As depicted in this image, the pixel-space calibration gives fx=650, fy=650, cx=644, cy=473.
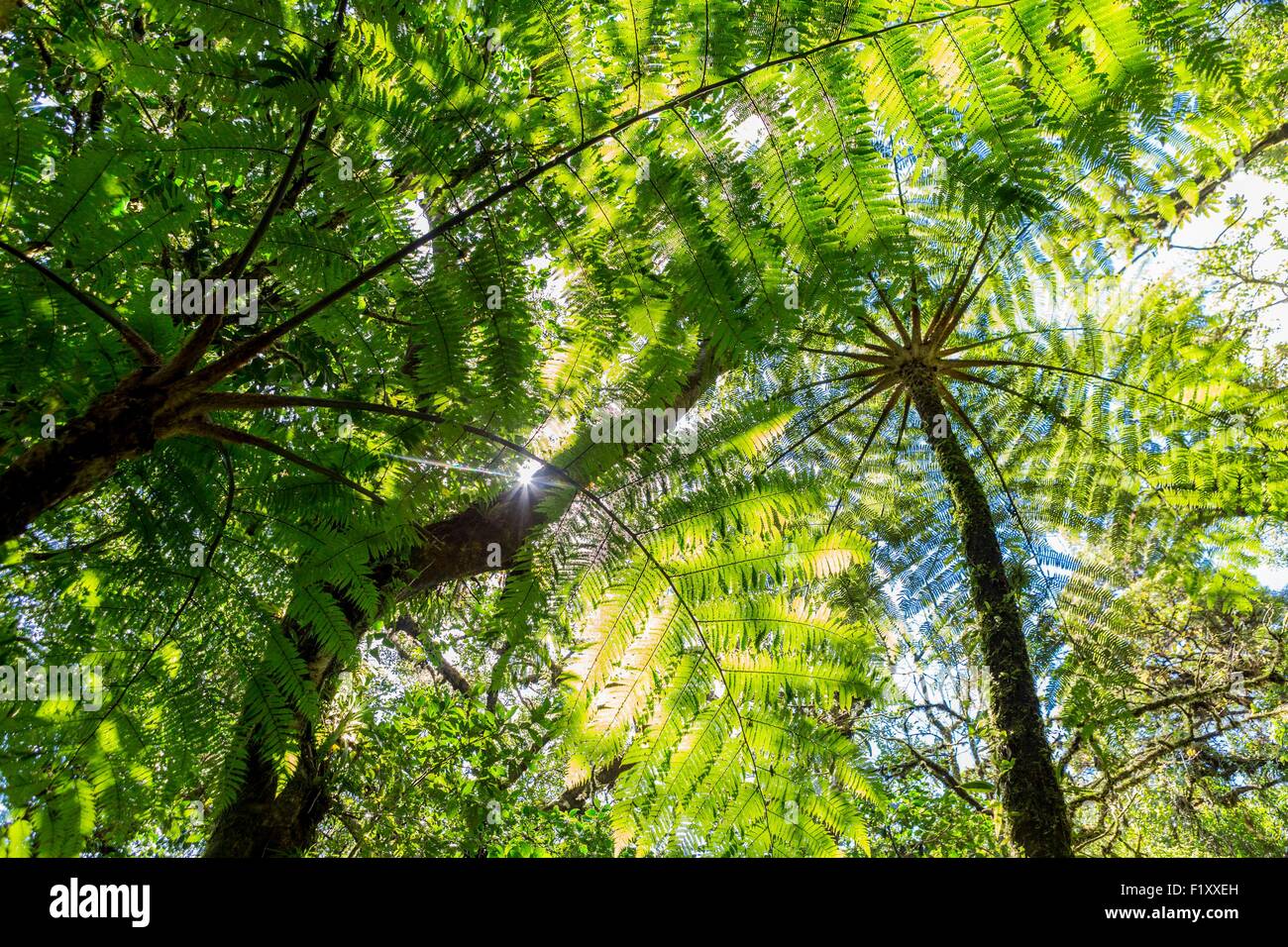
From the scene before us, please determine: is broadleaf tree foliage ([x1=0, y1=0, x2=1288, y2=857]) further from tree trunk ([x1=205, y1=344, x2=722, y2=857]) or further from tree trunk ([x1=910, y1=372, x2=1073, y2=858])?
tree trunk ([x1=205, y1=344, x2=722, y2=857])

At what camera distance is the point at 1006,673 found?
11.4ft

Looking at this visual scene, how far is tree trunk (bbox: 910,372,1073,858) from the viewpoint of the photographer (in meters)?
3.08

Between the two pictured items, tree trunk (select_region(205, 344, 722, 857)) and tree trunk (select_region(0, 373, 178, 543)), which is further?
tree trunk (select_region(205, 344, 722, 857))

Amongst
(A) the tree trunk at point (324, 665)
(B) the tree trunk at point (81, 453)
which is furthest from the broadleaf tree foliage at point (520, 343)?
(A) the tree trunk at point (324, 665)

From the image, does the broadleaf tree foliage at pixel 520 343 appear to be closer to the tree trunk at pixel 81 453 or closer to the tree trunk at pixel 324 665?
the tree trunk at pixel 81 453

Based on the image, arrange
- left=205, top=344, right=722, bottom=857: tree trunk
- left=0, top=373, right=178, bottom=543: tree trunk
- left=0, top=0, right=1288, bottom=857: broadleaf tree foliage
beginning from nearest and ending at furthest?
left=0, top=373, right=178, bottom=543: tree trunk
left=0, top=0, right=1288, bottom=857: broadleaf tree foliage
left=205, top=344, right=722, bottom=857: tree trunk

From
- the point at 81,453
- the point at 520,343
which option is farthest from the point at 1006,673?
the point at 81,453

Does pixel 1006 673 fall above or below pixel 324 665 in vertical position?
below

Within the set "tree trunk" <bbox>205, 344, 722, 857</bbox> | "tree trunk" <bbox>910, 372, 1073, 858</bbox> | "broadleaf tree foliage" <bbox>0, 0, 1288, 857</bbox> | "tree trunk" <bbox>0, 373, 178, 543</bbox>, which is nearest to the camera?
"tree trunk" <bbox>0, 373, 178, 543</bbox>

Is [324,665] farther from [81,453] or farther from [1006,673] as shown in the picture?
[1006,673]

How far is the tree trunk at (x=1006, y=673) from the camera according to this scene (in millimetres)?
3082

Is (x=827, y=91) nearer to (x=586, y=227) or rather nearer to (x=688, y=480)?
(x=586, y=227)

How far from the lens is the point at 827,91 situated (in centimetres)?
152

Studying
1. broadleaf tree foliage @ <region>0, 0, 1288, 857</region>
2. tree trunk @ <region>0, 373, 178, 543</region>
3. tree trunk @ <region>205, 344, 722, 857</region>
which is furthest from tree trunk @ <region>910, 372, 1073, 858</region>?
tree trunk @ <region>0, 373, 178, 543</region>
